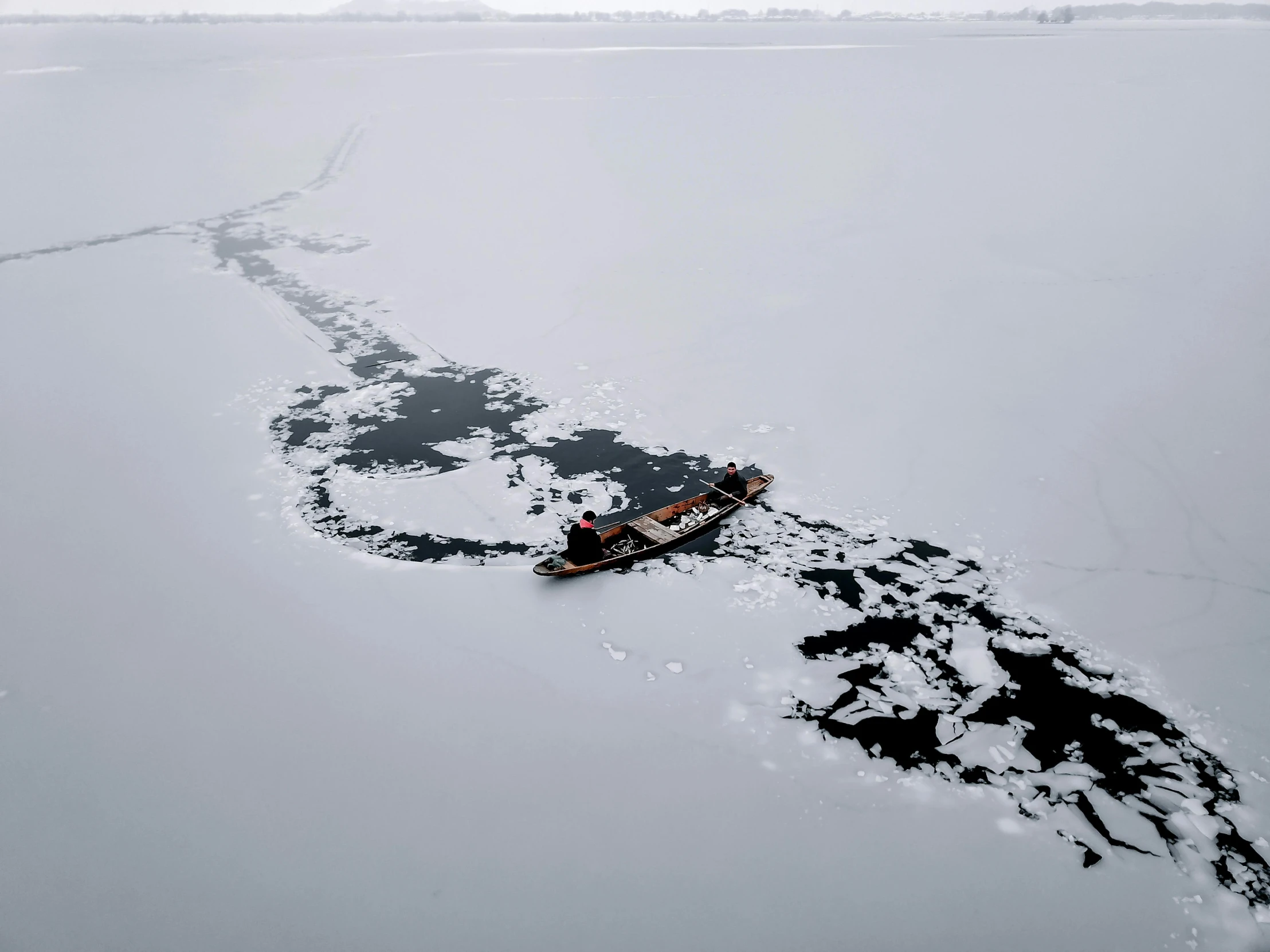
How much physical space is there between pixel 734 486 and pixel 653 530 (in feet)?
3.94

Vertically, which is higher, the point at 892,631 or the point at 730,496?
the point at 730,496

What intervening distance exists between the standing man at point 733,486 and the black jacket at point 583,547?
5.73 ft

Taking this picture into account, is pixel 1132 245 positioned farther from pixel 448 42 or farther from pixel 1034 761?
pixel 448 42

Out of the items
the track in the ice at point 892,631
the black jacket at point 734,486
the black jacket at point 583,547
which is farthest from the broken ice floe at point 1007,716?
the black jacket at point 583,547

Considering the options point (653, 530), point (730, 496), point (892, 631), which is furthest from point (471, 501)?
point (892, 631)

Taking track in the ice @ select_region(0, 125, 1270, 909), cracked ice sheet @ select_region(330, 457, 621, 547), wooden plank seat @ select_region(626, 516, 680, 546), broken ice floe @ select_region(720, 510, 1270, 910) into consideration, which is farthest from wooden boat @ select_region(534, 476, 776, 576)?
broken ice floe @ select_region(720, 510, 1270, 910)

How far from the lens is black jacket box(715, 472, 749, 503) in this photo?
29.6ft

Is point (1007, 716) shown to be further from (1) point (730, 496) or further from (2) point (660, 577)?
(1) point (730, 496)

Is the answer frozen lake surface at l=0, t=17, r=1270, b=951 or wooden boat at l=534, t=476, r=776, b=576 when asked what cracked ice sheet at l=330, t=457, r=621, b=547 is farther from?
wooden boat at l=534, t=476, r=776, b=576

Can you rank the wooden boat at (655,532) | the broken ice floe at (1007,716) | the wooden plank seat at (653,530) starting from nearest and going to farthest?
the broken ice floe at (1007,716) < the wooden boat at (655,532) < the wooden plank seat at (653,530)

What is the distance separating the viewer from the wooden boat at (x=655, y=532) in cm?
809

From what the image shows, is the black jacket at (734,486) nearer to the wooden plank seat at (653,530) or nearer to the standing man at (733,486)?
the standing man at (733,486)

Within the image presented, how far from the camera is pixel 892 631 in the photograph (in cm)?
728

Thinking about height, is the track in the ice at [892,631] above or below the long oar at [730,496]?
below
